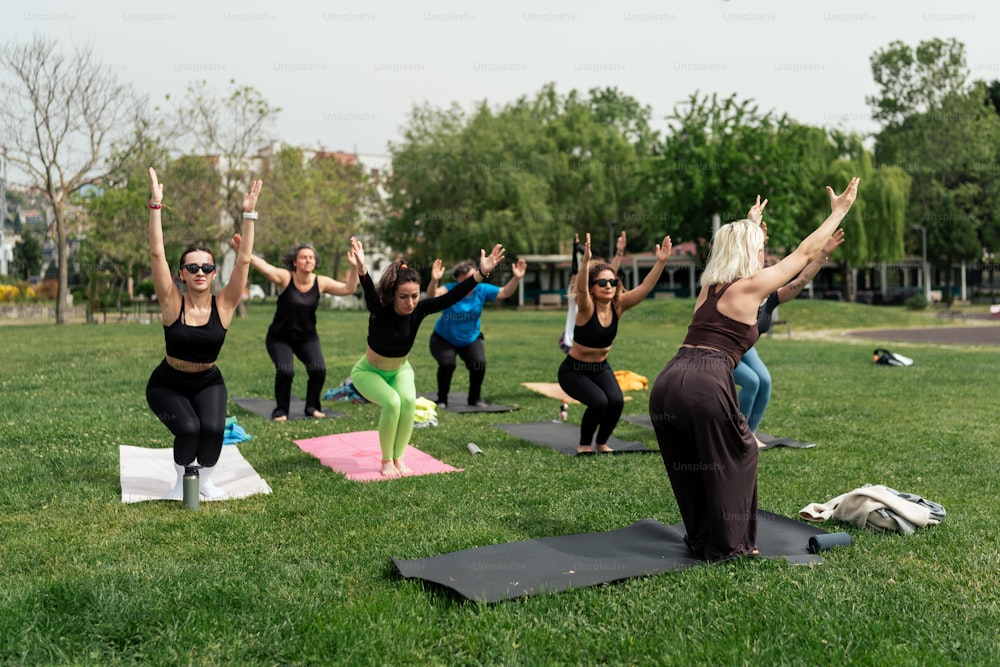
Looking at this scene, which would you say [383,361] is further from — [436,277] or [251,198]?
[436,277]

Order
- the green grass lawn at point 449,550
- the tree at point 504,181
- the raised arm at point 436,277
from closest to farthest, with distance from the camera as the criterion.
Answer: the green grass lawn at point 449,550 → the raised arm at point 436,277 → the tree at point 504,181

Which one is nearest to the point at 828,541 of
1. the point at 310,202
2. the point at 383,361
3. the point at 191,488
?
the point at 383,361

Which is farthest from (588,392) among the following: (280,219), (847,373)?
(280,219)

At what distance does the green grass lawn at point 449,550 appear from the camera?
A: 12.5ft

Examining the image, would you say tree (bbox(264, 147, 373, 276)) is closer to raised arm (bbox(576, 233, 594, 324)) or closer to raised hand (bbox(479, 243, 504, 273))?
raised arm (bbox(576, 233, 594, 324))

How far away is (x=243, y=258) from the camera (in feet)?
21.5

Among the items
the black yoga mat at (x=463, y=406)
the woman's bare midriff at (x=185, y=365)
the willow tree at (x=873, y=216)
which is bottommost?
the black yoga mat at (x=463, y=406)

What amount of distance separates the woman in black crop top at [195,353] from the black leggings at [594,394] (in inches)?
126

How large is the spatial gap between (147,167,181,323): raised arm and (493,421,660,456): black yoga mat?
3917mm

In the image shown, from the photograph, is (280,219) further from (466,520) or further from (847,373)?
(466,520)

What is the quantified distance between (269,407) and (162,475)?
4.11 metres

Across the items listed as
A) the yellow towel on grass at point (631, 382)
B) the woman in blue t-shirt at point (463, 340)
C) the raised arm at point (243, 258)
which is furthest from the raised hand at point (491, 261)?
the yellow towel on grass at point (631, 382)

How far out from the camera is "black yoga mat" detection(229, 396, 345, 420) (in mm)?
10711

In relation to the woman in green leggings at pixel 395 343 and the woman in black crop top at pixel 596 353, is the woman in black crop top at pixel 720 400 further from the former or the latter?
the woman in black crop top at pixel 596 353
